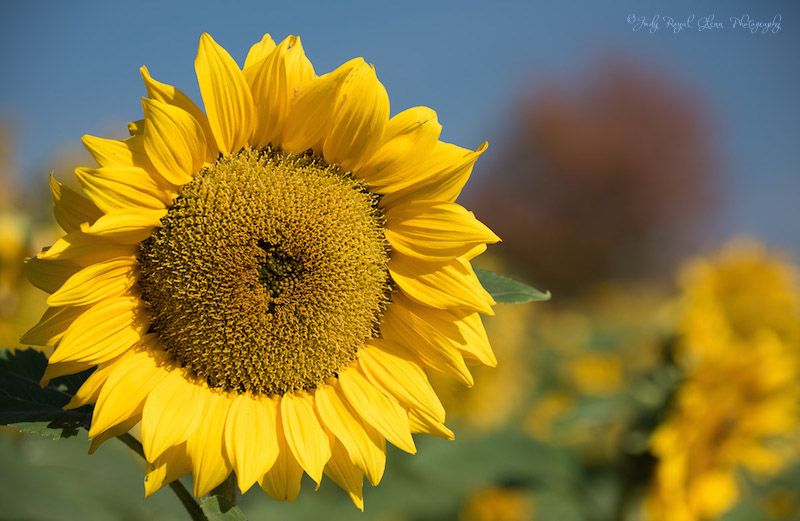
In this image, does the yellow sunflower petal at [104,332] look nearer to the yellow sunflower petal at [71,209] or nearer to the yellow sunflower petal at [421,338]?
the yellow sunflower petal at [71,209]

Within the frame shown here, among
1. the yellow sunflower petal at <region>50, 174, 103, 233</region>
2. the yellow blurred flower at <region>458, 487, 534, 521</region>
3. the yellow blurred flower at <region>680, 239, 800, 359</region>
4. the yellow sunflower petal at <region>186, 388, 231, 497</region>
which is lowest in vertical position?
the yellow blurred flower at <region>458, 487, 534, 521</region>

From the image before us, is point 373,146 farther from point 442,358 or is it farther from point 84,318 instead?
point 84,318

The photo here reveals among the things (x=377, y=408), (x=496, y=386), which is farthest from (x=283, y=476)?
(x=496, y=386)

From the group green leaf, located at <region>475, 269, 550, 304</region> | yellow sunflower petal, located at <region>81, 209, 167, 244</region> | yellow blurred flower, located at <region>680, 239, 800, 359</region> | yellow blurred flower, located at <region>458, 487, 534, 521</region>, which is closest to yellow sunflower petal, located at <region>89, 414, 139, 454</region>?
yellow sunflower petal, located at <region>81, 209, 167, 244</region>

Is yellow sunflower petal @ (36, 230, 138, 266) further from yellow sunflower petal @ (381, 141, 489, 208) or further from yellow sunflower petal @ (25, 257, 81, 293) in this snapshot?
yellow sunflower petal @ (381, 141, 489, 208)

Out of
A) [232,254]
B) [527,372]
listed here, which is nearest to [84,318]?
[232,254]

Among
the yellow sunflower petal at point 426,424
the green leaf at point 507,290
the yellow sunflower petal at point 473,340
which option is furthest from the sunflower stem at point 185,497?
the green leaf at point 507,290
